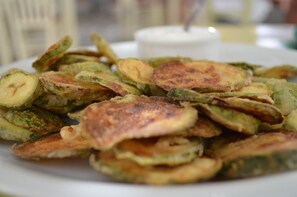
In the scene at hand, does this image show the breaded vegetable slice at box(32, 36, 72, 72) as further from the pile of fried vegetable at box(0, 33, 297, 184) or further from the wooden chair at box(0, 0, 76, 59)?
the wooden chair at box(0, 0, 76, 59)

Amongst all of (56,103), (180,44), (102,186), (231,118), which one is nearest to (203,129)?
(231,118)

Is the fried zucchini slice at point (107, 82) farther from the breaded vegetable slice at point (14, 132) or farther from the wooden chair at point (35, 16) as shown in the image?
the wooden chair at point (35, 16)

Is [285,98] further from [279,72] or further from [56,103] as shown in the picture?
[56,103]

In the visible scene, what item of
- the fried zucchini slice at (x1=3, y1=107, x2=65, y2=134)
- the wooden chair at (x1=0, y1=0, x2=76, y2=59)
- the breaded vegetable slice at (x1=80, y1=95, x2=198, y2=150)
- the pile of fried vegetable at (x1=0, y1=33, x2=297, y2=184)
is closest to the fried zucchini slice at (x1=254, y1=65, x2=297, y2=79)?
the pile of fried vegetable at (x1=0, y1=33, x2=297, y2=184)

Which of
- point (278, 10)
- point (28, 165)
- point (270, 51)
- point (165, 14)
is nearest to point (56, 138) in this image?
point (28, 165)

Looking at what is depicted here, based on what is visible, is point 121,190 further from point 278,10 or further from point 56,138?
point 278,10

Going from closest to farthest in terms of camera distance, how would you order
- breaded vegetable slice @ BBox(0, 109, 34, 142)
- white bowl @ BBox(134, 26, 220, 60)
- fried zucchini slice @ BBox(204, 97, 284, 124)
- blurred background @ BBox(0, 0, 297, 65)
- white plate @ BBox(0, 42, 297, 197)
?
white plate @ BBox(0, 42, 297, 197) < fried zucchini slice @ BBox(204, 97, 284, 124) < breaded vegetable slice @ BBox(0, 109, 34, 142) < white bowl @ BBox(134, 26, 220, 60) < blurred background @ BBox(0, 0, 297, 65)
